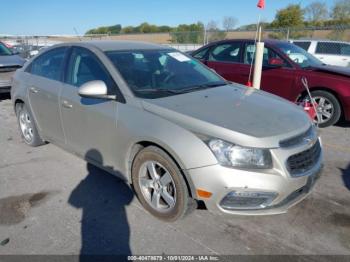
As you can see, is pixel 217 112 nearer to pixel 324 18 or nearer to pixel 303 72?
pixel 303 72

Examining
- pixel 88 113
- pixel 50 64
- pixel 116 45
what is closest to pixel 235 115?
pixel 88 113

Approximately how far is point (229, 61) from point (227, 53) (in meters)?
0.22

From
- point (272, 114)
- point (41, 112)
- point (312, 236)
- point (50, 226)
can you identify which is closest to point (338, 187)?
point (312, 236)

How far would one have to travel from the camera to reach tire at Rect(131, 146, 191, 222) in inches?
106

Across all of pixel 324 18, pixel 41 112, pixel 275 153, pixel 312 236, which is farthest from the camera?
pixel 324 18

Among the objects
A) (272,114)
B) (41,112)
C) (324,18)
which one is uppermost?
(324,18)

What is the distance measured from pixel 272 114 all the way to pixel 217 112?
1.81ft

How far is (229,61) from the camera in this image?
697 cm

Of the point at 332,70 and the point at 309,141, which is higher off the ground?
the point at 332,70

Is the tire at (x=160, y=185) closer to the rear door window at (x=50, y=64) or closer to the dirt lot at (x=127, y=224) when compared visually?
the dirt lot at (x=127, y=224)

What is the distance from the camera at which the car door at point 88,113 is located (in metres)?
3.20

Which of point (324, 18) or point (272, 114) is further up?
point (324, 18)

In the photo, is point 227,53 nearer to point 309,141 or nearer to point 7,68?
point 309,141

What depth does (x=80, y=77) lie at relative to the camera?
3633 millimetres
